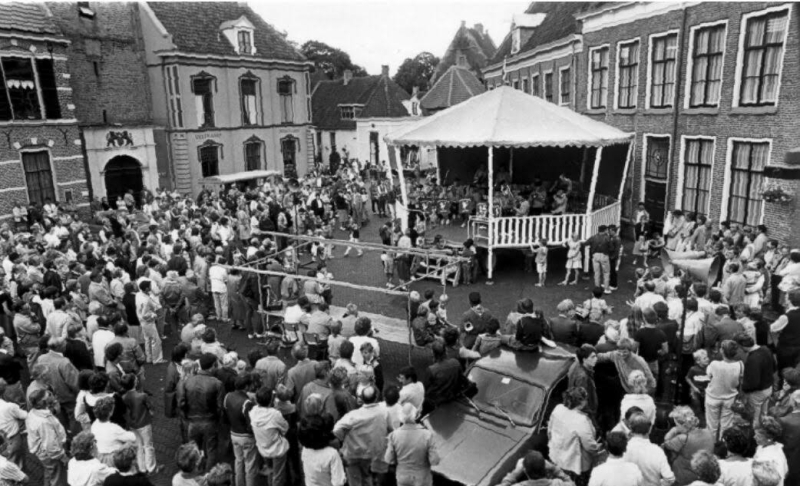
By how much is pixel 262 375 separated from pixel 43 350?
3516mm

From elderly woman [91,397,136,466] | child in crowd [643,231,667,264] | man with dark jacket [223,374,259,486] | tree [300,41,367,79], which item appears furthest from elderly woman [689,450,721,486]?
tree [300,41,367,79]

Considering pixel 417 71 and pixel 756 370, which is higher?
pixel 417 71

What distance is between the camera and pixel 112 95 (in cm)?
2780

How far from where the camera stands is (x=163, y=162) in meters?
30.4

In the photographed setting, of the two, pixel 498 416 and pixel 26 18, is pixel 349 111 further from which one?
pixel 498 416

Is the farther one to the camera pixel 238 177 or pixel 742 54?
pixel 238 177

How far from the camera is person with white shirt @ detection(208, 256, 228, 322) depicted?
12.7 metres

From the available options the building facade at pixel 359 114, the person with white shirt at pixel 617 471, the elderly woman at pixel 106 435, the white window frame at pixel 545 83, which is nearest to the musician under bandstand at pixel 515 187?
the white window frame at pixel 545 83

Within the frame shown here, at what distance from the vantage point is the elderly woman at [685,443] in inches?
222

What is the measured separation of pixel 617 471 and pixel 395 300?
9.89 meters

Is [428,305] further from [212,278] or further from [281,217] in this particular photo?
[281,217]

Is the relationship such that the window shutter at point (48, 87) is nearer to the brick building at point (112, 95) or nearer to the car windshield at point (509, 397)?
the brick building at point (112, 95)

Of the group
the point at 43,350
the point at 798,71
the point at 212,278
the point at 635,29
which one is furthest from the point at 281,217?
the point at 798,71

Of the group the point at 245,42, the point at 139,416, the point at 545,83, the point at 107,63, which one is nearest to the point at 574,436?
the point at 139,416
